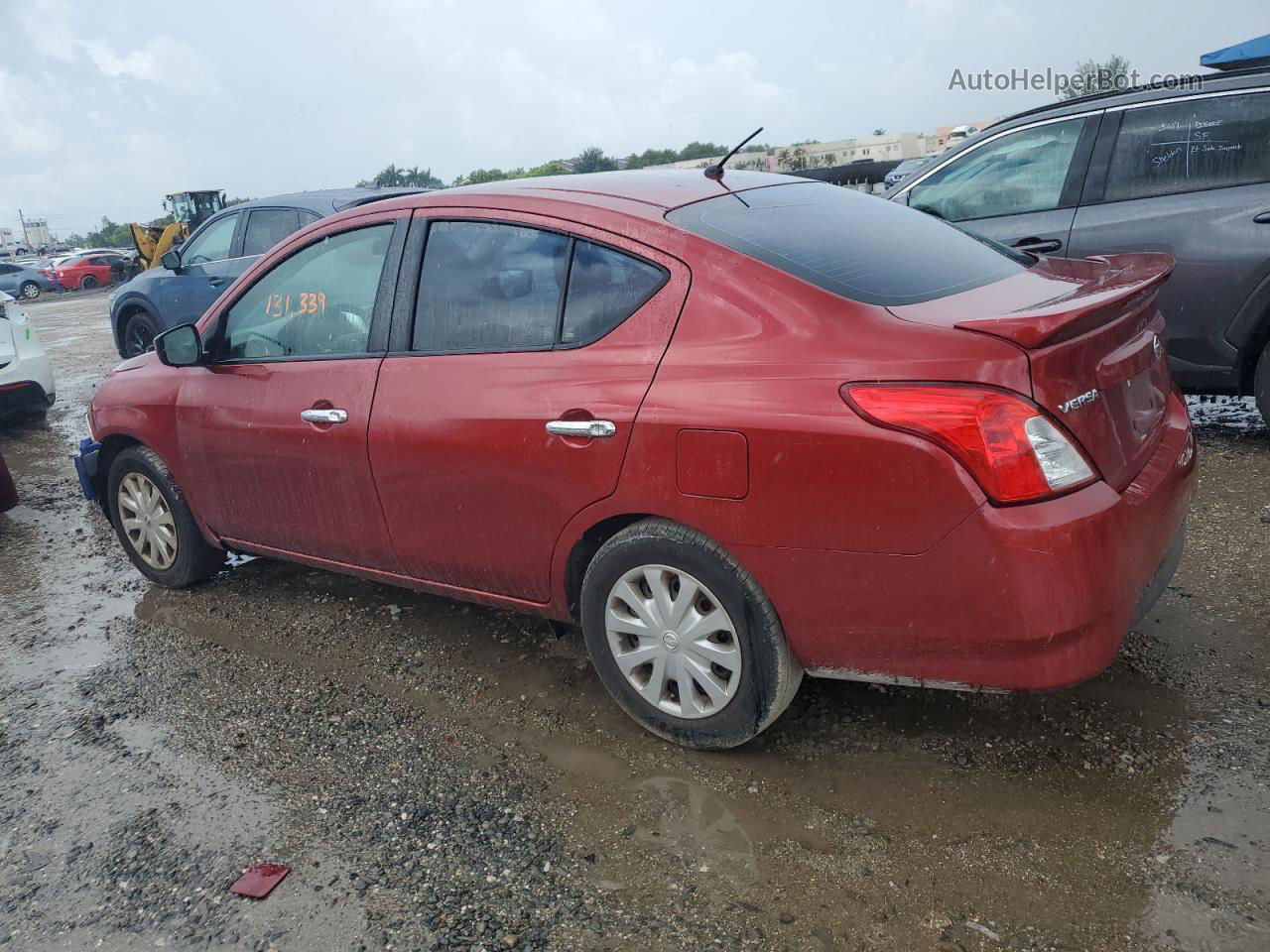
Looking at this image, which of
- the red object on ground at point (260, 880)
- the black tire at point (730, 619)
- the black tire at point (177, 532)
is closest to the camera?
the red object on ground at point (260, 880)

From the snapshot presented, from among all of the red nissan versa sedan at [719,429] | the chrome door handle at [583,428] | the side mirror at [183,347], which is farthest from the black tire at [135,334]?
the chrome door handle at [583,428]

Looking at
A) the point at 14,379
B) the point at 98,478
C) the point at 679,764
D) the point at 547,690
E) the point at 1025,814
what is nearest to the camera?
the point at 1025,814

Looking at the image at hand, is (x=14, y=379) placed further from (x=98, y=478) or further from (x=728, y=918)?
(x=728, y=918)

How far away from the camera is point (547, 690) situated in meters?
3.49

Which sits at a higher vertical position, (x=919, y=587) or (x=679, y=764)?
(x=919, y=587)

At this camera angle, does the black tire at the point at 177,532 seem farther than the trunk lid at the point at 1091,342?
Yes

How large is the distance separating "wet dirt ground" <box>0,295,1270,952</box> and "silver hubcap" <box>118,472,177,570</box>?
63 centimetres

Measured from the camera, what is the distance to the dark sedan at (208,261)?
880 cm

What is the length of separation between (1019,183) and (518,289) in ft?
12.5

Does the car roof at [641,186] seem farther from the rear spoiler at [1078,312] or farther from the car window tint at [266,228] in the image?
the car window tint at [266,228]

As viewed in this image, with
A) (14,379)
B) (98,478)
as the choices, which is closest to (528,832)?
(98,478)

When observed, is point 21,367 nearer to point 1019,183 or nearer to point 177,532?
point 177,532

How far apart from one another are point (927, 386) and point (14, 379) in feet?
26.5

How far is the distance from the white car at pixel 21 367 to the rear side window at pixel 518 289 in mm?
6303
